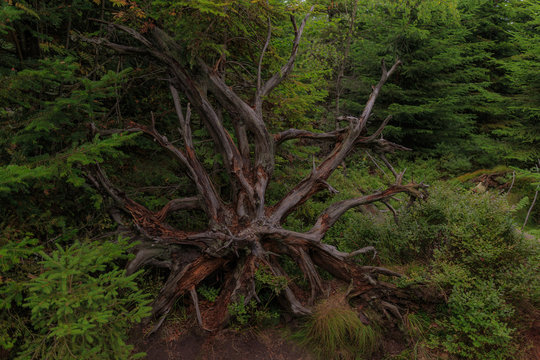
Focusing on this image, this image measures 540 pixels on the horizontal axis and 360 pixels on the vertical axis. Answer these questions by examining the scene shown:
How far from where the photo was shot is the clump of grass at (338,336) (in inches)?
149

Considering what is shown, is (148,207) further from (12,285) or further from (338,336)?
(338,336)

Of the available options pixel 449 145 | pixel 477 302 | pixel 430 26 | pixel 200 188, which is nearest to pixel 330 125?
pixel 449 145

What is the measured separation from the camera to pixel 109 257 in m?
2.87

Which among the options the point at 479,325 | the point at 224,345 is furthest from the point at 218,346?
the point at 479,325

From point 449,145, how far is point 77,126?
41.0 feet

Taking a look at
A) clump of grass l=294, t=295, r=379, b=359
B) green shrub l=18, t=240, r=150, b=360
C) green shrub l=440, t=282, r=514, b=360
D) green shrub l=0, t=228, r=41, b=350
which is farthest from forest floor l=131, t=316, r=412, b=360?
Answer: green shrub l=0, t=228, r=41, b=350

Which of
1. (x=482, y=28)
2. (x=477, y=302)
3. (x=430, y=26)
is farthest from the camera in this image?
(x=482, y=28)

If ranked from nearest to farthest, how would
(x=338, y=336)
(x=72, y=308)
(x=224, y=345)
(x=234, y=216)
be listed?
(x=72, y=308)
(x=338, y=336)
(x=224, y=345)
(x=234, y=216)

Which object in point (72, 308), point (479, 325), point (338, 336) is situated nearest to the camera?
point (72, 308)

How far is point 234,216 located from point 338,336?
234cm

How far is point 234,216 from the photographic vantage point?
16.2 feet

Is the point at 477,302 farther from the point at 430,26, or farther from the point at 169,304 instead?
the point at 430,26

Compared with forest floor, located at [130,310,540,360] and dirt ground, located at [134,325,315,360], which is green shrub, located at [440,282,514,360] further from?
dirt ground, located at [134,325,315,360]

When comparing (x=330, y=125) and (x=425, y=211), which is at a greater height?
(x=425, y=211)
